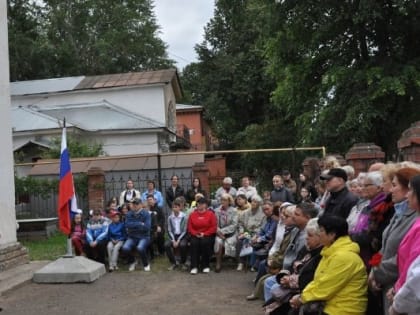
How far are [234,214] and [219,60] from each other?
2592 cm

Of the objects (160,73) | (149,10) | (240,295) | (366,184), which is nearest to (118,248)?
(240,295)

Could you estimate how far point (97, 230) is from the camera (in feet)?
35.5

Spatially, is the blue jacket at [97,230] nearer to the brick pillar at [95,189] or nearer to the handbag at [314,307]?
the brick pillar at [95,189]

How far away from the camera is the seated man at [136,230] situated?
10.5 m

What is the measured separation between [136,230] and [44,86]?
24.1m

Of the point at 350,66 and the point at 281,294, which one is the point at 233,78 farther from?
the point at 281,294

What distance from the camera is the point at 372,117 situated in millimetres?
17438

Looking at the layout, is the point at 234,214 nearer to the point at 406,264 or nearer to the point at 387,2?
the point at 406,264

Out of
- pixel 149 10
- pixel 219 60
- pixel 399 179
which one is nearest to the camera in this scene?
pixel 399 179

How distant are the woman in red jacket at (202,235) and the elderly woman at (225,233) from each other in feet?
0.45

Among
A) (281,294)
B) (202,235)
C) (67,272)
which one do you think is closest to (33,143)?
(67,272)

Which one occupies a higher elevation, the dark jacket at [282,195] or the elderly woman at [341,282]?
the dark jacket at [282,195]

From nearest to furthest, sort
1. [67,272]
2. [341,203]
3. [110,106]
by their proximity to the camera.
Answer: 1. [341,203]
2. [67,272]
3. [110,106]

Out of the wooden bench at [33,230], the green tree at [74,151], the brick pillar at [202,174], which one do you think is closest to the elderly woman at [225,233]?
the brick pillar at [202,174]
